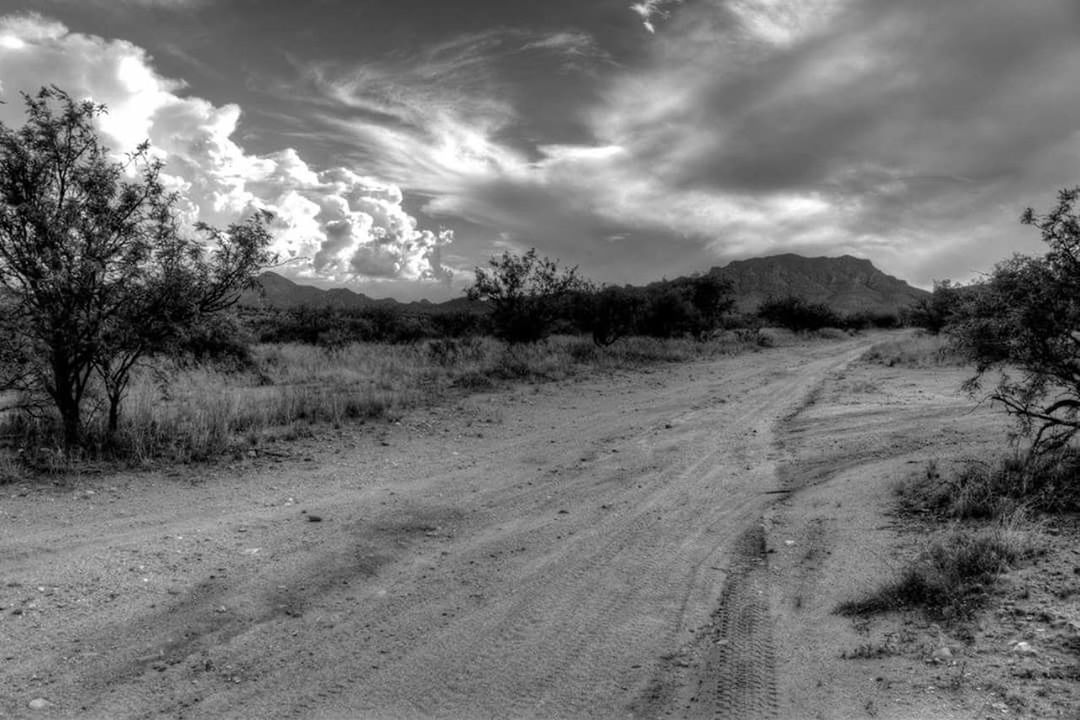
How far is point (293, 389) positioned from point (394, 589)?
387 inches

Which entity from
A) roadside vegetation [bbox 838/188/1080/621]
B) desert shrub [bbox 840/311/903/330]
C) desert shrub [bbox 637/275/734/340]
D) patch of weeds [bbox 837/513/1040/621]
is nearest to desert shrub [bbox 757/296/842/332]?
desert shrub [bbox 840/311/903/330]

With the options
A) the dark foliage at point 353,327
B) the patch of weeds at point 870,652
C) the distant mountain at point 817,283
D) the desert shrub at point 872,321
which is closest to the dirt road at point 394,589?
the patch of weeds at point 870,652

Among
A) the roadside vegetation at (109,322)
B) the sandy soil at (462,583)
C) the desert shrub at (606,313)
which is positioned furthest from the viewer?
the desert shrub at (606,313)

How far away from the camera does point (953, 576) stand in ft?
15.6

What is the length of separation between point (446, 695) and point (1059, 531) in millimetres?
5258

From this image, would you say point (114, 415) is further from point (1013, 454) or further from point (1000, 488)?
point (1013, 454)

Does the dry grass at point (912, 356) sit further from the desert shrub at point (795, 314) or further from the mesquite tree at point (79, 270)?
the desert shrub at point (795, 314)

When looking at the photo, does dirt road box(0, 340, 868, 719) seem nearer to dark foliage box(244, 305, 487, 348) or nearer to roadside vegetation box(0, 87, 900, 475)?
roadside vegetation box(0, 87, 900, 475)

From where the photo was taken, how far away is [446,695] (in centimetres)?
380

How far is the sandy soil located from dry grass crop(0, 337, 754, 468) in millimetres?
848

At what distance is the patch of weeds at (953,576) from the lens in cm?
454

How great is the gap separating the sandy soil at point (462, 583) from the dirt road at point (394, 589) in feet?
0.07

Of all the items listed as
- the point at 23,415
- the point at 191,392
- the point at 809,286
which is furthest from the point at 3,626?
the point at 809,286

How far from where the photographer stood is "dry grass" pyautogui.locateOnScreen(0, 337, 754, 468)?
8.95m
